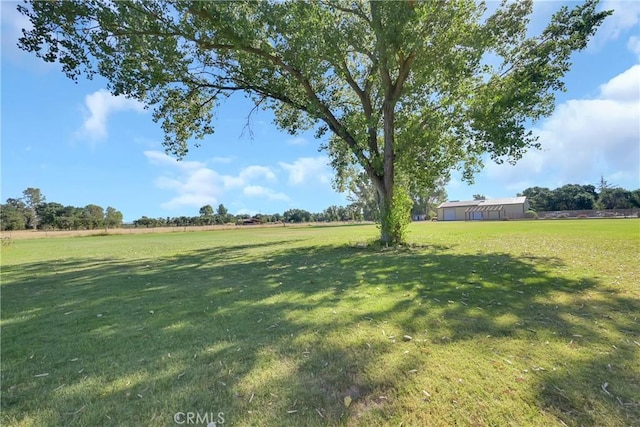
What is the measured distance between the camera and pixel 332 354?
312cm

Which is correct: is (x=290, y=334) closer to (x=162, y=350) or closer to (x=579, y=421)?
(x=162, y=350)

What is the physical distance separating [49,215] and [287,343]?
321 ft

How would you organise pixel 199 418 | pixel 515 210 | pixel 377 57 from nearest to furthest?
pixel 199 418 → pixel 377 57 → pixel 515 210

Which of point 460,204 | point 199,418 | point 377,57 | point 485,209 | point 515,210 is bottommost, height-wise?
point 199,418

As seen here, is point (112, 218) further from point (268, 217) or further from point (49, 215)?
point (268, 217)

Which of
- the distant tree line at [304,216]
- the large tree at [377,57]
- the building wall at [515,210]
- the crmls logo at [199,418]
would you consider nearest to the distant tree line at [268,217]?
the distant tree line at [304,216]

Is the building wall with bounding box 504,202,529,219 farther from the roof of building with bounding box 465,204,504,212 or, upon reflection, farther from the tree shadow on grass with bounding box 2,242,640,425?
the tree shadow on grass with bounding box 2,242,640,425

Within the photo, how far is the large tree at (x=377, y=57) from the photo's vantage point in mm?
10195

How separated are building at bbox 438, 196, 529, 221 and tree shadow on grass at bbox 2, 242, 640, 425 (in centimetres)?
7300

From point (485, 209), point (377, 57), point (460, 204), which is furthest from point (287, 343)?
point (460, 204)

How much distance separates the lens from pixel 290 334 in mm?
3672

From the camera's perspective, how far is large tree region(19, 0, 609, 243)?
A: 33.4 feet

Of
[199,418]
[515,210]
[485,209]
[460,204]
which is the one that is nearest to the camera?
[199,418]

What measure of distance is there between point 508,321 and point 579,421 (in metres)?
1.92
